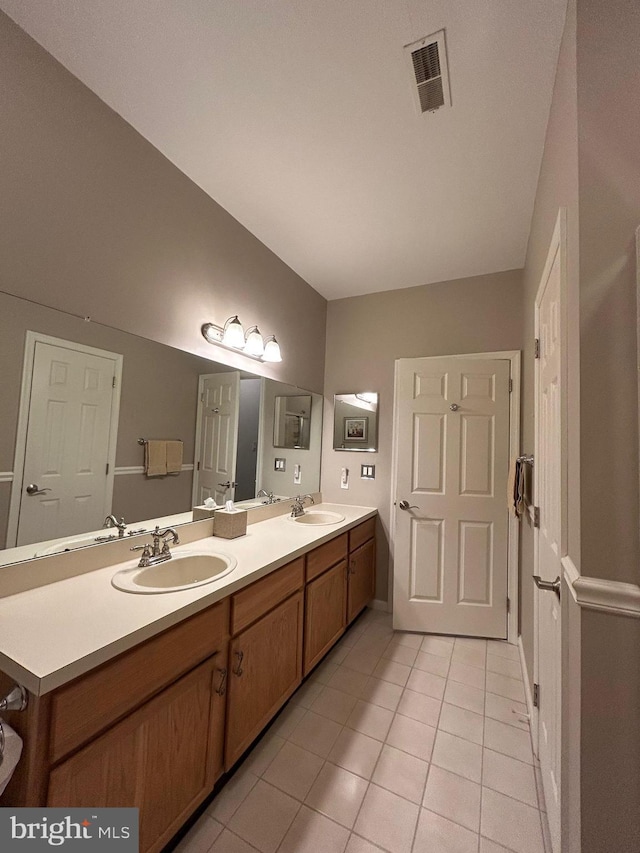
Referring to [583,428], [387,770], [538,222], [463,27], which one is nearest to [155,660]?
[387,770]

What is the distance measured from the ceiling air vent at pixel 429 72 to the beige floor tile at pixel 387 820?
2.66 m

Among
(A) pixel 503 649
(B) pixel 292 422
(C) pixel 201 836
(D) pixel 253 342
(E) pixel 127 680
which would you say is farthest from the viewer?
(B) pixel 292 422

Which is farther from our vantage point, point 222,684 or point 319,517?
point 319,517

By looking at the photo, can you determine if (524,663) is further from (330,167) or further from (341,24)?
(341,24)

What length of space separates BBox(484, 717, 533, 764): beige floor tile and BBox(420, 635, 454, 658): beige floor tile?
0.55 metres

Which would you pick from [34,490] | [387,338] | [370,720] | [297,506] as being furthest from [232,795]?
[387,338]

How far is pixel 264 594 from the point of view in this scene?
143 cm

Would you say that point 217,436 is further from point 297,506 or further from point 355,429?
point 355,429

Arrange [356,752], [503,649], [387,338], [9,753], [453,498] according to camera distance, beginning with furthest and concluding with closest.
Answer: [387,338] → [453,498] → [503,649] → [356,752] → [9,753]

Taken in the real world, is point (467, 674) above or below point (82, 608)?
below

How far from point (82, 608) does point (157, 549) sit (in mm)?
425

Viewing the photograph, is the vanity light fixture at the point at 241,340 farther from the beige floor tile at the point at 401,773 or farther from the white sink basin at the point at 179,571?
the beige floor tile at the point at 401,773

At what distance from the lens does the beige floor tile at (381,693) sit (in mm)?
1747

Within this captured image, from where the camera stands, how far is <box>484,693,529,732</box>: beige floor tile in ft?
5.46
